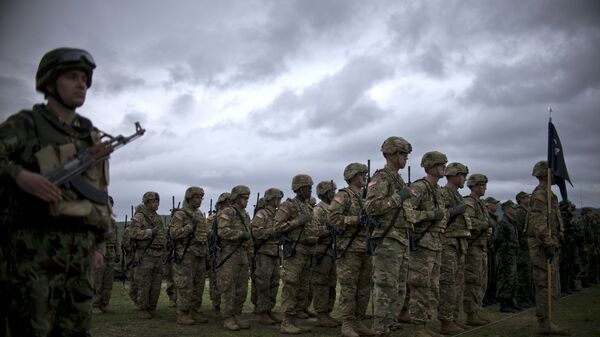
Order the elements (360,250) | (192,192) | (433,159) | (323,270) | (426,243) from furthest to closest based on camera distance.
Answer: (192,192) → (323,270) → (433,159) → (360,250) → (426,243)

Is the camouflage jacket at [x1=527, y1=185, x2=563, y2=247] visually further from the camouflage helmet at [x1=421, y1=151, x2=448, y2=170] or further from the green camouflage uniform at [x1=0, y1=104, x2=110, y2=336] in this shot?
the green camouflage uniform at [x1=0, y1=104, x2=110, y2=336]

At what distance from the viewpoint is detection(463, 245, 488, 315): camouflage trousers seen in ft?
33.2

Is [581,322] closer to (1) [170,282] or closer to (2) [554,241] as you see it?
(2) [554,241]

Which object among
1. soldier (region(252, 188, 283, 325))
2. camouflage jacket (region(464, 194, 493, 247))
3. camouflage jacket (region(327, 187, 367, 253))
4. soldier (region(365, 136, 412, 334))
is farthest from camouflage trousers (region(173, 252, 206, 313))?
camouflage jacket (region(464, 194, 493, 247))

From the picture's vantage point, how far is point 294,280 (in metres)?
9.98

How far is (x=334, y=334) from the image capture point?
9281 mm

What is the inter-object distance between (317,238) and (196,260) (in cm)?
327

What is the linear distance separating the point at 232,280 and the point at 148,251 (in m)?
2.99

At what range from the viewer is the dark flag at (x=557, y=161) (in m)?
8.84

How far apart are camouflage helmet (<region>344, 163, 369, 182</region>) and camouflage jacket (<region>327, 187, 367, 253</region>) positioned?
0.41 m

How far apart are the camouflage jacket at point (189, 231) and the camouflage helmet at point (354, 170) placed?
12.6 ft

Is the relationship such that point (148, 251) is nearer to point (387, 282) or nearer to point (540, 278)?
point (387, 282)

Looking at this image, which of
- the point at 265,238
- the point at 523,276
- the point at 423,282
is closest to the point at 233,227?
the point at 265,238

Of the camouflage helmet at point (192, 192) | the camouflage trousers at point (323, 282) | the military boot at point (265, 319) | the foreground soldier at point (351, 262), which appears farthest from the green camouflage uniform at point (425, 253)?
the camouflage helmet at point (192, 192)
